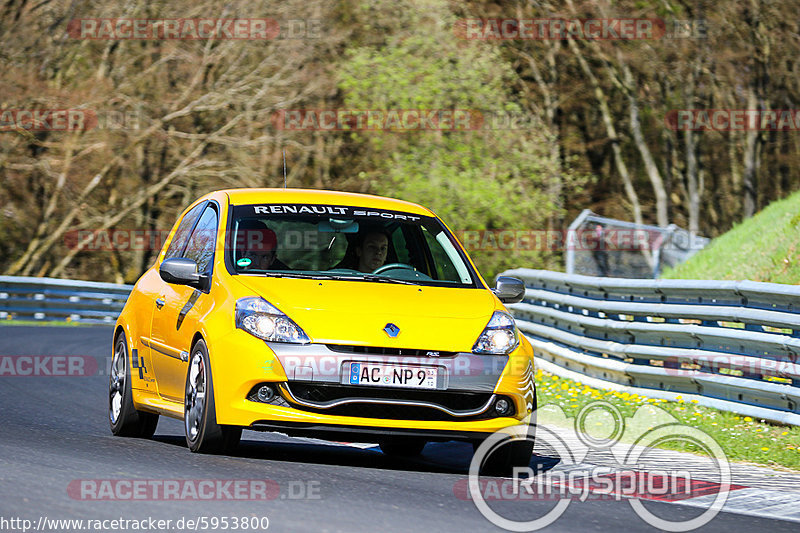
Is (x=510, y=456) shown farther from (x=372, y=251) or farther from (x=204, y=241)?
(x=204, y=241)

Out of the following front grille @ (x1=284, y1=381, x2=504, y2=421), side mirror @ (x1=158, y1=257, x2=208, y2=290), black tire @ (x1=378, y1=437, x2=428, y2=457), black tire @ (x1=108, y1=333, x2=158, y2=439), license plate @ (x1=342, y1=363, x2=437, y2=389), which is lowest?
black tire @ (x1=378, y1=437, x2=428, y2=457)

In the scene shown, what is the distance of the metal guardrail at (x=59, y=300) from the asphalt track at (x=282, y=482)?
17806 millimetres

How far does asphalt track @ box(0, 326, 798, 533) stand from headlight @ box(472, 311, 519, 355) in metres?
0.77

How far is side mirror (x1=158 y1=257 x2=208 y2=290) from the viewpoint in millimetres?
8398

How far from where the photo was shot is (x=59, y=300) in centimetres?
2822

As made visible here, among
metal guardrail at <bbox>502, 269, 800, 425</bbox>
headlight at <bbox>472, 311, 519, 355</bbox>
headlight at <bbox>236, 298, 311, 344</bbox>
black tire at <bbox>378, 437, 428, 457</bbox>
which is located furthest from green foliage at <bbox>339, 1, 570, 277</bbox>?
headlight at <bbox>236, 298, 311, 344</bbox>

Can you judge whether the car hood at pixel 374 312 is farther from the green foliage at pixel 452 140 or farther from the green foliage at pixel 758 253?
the green foliage at pixel 452 140

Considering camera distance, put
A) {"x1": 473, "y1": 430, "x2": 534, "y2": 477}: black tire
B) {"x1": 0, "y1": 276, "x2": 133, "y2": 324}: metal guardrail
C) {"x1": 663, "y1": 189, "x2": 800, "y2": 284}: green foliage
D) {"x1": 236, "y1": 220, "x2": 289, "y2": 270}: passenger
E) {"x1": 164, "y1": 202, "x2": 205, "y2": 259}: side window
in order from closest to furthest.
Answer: {"x1": 473, "y1": 430, "x2": 534, "y2": 477}: black tire < {"x1": 236, "y1": 220, "x2": 289, "y2": 270}: passenger < {"x1": 164, "y1": 202, "x2": 205, "y2": 259}: side window < {"x1": 663, "y1": 189, "x2": 800, "y2": 284}: green foliage < {"x1": 0, "y1": 276, "x2": 133, "y2": 324}: metal guardrail

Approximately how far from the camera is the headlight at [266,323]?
25.1 ft

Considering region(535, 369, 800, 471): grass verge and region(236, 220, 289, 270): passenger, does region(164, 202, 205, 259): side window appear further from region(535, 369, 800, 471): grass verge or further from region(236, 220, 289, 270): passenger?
region(535, 369, 800, 471): grass verge

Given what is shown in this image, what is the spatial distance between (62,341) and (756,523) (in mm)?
15213

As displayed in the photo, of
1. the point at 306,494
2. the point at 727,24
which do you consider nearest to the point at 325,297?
the point at 306,494

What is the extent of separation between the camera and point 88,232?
113 feet

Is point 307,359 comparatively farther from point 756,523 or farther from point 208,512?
point 756,523
